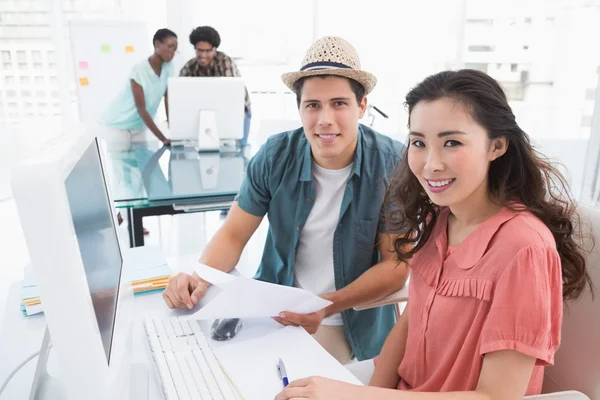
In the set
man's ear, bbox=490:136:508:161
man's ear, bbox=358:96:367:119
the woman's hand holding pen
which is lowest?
the woman's hand holding pen

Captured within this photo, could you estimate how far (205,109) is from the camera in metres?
2.79

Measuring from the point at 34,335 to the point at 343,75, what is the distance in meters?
0.96

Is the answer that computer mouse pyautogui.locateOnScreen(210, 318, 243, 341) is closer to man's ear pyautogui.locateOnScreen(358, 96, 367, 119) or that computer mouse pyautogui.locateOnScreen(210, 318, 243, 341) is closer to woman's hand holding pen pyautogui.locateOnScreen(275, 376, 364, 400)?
woman's hand holding pen pyautogui.locateOnScreen(275, 376, 364, 400)

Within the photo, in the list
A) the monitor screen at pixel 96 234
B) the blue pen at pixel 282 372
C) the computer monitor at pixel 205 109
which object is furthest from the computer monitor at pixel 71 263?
the computer monitor at pixel 205 109

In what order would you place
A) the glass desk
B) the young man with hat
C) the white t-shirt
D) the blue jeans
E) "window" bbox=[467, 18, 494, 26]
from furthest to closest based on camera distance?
"window" bbox=[467, 18, 494, 26] → the blue jeans → the glass desk → the white t-shirt → the young man with hat

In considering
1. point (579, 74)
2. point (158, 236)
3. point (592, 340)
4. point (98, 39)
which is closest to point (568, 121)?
point (579, 74)

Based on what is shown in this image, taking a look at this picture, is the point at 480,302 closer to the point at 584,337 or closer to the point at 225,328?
the point at 584,337

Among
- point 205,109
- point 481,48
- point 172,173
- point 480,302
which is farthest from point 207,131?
point 481,48

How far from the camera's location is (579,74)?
13.7 ft

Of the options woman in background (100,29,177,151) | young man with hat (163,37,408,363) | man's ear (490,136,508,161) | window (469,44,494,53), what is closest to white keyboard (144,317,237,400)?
young man with hat (163,37,408,363)

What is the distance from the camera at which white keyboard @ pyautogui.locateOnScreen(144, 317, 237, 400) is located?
827 millimetres

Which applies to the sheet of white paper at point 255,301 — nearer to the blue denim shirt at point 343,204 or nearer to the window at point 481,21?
the blue denim shirt at point 343,204

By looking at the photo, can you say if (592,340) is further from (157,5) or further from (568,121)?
(157,5)

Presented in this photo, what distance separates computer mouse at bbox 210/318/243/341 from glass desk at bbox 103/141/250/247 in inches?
31.0
